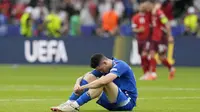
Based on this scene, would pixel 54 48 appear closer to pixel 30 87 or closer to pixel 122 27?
pixel 122 27

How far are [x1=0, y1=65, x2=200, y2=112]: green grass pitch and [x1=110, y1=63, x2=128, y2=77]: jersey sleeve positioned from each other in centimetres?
135

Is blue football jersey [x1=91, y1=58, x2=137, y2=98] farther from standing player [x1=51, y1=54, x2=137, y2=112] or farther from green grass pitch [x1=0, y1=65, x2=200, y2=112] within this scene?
green grass pitch [x1=0, y1=65, x2=200, y2=112]

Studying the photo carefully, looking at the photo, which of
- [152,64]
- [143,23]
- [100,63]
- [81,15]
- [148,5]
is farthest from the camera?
[81,15]

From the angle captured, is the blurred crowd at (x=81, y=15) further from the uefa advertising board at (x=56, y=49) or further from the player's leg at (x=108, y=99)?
the player's leg at (x=108, y=99)

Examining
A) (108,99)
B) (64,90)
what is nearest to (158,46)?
(64,90)

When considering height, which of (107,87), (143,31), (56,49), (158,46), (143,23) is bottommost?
(56,49)

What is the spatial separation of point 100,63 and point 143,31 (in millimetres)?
12132

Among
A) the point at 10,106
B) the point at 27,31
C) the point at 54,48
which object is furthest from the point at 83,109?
the point at 27,31

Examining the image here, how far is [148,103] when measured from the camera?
15469 millimetres

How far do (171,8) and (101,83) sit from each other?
73.2 ft

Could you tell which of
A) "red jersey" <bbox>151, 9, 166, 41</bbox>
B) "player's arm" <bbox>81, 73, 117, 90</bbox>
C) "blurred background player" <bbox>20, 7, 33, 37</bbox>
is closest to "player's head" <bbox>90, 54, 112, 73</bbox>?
"player's arm" <bbox>81, 73, 117, 90</bbox>

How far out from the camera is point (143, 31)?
2419 centimetres

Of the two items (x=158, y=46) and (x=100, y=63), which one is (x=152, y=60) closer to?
(x=158, y=46)

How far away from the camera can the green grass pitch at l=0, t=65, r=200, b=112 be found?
47.5ft
